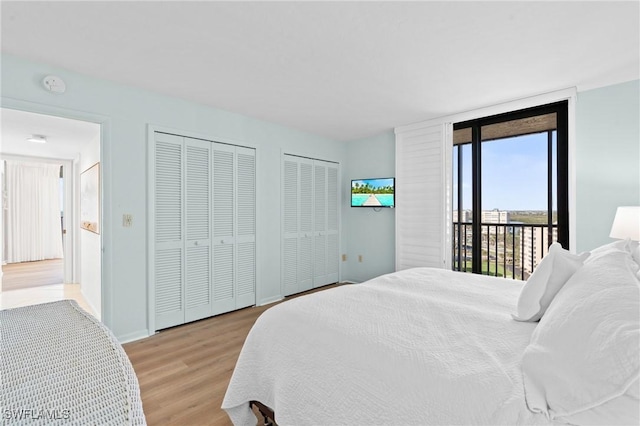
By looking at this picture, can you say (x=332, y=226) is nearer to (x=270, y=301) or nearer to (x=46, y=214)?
(x=270, y=301)

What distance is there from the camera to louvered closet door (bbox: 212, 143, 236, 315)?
11.9ft

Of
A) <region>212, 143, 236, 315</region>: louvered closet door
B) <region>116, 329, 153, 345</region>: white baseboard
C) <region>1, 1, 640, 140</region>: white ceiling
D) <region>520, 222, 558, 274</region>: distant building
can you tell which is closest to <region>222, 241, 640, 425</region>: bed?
<region>1, 1, 640, 140</region>: white ceiling

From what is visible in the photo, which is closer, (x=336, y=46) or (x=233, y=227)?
(x=336, y=46)

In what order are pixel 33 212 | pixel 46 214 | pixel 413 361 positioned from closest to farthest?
pixel 413 361 < pixel 33 212 < pixel 46 214

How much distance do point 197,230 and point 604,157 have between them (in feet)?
13.3

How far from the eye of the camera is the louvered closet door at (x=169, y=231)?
3180 mm

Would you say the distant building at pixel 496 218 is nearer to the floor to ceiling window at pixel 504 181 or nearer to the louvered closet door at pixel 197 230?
the floor to ceiling window at pixel 504 181

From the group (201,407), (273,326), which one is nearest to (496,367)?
(273,326)

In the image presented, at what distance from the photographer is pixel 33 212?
724cm

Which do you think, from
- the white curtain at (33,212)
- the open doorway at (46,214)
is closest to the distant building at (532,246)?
the open doorway at (46,214)

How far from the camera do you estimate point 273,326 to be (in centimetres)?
171

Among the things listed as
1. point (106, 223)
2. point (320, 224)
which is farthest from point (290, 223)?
point (106, 223)

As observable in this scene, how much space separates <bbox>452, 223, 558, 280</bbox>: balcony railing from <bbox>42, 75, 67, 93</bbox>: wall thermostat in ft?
14.2

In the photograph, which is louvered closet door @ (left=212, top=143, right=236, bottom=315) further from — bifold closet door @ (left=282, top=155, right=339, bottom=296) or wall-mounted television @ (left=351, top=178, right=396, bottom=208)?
wall-mounted television @ (left=351, top=178, right=396, bottom=208)
